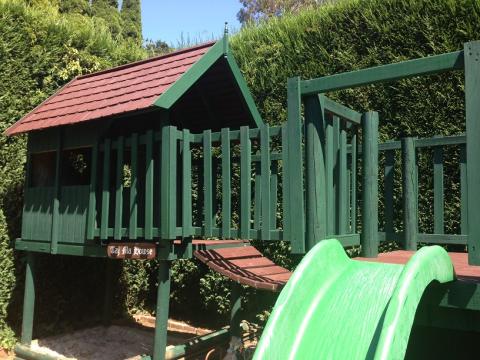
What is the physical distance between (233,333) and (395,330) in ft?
12.0

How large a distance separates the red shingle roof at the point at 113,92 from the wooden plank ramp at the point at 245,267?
59.0 inches

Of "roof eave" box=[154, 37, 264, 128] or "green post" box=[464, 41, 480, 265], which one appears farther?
"roof eave" box=[154, 37, 264, 128]

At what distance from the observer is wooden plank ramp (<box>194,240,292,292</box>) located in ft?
12.2

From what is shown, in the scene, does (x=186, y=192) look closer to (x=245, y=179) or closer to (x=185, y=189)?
(x=185, y=189)

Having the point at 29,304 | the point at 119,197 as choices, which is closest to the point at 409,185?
the point at 119,197

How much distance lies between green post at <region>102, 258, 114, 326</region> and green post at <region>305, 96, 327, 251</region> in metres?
3.99

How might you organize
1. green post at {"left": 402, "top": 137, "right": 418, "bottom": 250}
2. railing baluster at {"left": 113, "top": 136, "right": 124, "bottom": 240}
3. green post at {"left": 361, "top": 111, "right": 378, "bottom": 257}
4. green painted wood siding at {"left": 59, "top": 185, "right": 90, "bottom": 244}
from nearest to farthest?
green post at {"left": 361, "top": 111, "right": 378, "bottom": 257}
green post at {"left": 402, "top": 137, "right": 418, "bottom": 250}
railing baluster at {"left": 113, "top": 136, "right": 124, "bottom": 240}
green painted wood siding at {"left": 59, "top": 185, "right": 90, "bottom": 244}

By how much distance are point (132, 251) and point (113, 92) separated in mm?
1575

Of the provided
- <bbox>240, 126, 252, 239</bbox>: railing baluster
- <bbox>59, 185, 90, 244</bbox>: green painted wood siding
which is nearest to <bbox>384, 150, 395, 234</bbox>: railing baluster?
<bbox>240, 126, 252, 239</bbox>: railing baluster

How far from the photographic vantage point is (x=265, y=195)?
360 cm

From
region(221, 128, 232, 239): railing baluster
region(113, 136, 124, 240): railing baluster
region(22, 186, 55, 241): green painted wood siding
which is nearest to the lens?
region(221, 128, 232, 239): railing baluster

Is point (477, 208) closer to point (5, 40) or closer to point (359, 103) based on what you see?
point (359, 103)

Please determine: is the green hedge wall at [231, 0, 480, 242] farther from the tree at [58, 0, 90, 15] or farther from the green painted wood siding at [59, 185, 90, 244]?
the tree at [58, 0, 90, 15]

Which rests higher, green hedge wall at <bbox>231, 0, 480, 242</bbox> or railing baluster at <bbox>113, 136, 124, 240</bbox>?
green hedge wall at <bbox>231, 0, 480, 242</bbox>
